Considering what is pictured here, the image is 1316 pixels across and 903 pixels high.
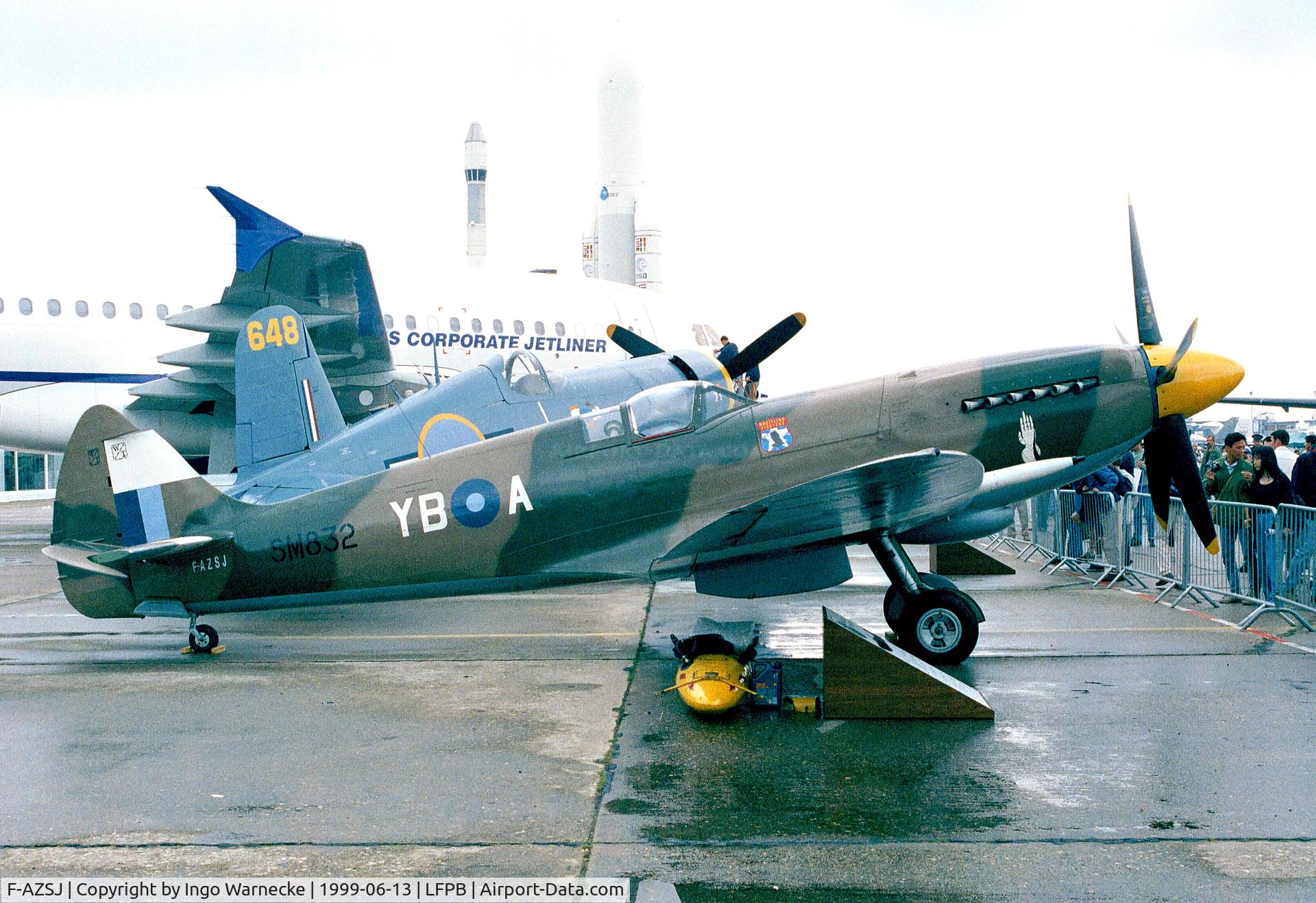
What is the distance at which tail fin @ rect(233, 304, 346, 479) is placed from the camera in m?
11.7

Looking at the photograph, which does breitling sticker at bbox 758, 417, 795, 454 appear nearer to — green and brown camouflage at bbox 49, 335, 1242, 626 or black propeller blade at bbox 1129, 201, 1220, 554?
green and brown camouflage at bbox 49, 335, 1242, 626

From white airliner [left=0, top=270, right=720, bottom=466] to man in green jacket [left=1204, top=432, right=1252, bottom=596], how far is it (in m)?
10.0

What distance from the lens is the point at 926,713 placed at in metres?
6.71

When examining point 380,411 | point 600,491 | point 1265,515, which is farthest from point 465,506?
point 1265,515

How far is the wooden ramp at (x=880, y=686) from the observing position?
670 centimetres

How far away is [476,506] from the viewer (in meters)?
8.16

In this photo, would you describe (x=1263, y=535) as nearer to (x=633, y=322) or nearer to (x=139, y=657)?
(x=139, y=657)

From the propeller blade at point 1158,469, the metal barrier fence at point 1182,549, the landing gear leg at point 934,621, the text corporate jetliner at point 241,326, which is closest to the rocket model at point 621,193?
the text corporate jetliner at point 241,326

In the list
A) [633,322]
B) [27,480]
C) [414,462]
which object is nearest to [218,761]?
[414,462]

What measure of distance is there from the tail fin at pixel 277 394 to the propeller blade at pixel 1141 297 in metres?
8.04

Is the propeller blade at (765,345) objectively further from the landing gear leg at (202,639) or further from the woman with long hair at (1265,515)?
the landing gear leg at (202,639)

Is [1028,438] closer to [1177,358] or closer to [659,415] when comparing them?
[1177,358]

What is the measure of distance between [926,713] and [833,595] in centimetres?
589

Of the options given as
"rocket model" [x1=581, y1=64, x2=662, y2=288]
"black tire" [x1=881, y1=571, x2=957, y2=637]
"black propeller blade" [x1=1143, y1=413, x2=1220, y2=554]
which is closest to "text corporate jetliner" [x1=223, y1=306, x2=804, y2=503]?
"black tire" [x1=881, y1=571, x2=957, y2=637]
